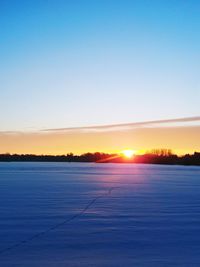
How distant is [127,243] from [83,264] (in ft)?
6.62

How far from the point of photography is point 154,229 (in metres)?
10.8

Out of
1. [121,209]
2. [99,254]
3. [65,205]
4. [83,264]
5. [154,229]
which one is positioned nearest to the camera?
[83,264]

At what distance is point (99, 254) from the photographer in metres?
7.89

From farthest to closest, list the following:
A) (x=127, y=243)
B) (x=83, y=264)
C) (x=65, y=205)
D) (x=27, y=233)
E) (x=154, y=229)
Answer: (x=65, y=205) < (x=154, y=229) < (x=27, y=233) < (x=127, y=243) < (x=83, y=264)

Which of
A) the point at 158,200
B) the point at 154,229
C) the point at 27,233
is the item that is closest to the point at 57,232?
the point at 27,233

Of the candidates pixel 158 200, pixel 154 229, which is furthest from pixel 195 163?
pixel 154 229

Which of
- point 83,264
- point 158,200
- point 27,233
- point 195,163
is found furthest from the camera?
point 195,163

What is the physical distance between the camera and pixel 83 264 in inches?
279

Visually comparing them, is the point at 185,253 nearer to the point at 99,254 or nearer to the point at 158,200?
the point at 99,254

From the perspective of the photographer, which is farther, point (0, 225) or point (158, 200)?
point (158, 200)

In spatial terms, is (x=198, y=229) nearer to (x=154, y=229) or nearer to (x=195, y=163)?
(x=154, y=229)

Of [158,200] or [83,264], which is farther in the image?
[158,200]

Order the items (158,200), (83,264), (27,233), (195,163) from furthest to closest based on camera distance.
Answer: (195,163)
(158,200)
(27,233)
(83,264)

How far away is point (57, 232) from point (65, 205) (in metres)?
5.76
